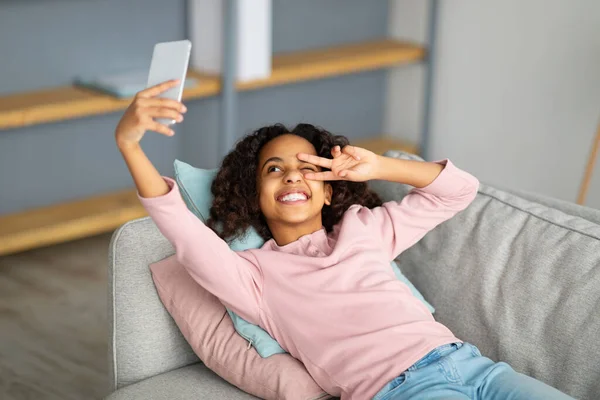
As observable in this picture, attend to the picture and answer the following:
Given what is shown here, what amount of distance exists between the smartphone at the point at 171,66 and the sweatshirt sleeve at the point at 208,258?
0.16m

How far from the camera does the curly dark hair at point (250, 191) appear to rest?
6.40 feet

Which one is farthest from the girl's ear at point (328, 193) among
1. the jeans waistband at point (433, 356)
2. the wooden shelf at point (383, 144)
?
the wooden shelf at point (383, 144)

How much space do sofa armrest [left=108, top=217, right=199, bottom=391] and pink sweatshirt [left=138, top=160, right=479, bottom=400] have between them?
0.56ft

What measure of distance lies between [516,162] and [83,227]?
5.70 ft

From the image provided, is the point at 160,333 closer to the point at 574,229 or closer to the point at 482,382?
the point at 482,382

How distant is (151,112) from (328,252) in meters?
0.52

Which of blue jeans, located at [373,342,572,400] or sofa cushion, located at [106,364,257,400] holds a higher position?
blue jeans, located at [373,342,572,400]

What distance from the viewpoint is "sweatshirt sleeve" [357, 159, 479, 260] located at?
77.4 inches

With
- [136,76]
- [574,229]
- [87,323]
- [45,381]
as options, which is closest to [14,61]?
[136,76]

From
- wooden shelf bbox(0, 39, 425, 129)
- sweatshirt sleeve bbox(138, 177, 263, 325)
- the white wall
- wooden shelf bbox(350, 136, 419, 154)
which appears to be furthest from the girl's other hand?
wooden shelf bbox(350, 136, 419, 154)

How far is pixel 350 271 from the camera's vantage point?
6.08 ft

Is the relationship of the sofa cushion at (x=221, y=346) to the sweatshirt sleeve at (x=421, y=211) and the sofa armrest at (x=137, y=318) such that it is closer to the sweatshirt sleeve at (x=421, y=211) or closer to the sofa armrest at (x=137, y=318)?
the sofa armrest at (x=137, y=318)

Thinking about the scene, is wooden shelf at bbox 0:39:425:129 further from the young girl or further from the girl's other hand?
the girl's other hand

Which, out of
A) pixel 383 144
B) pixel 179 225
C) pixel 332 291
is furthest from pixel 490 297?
pixel 383 144
